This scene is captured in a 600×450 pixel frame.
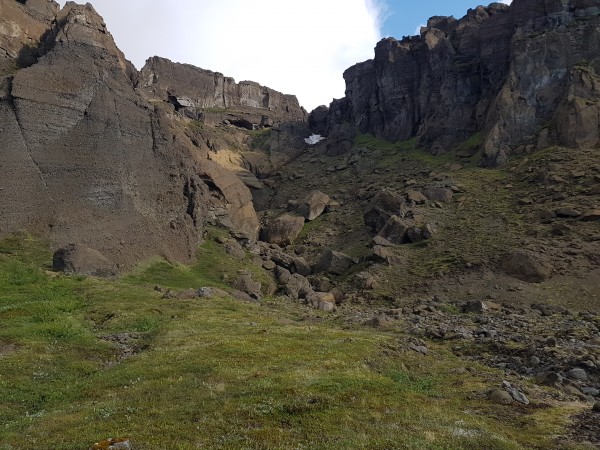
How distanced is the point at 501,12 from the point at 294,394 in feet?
467

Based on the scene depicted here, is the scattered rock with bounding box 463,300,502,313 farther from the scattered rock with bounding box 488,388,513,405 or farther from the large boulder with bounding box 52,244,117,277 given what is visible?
the large boulder with bounding box 52,244,117,277

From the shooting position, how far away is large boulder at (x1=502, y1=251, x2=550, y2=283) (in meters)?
64.7

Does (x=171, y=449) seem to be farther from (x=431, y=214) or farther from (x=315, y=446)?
(x=431, y=214)

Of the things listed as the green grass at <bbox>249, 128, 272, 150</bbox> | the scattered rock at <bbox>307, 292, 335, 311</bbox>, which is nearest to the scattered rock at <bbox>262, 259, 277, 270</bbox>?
the scattered rock at <bbox>307, 292, 335, 311</bbox>

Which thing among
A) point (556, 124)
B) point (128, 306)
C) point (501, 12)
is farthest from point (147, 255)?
point (501, 12)

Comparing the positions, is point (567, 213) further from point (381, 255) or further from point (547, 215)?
point (381, 255)

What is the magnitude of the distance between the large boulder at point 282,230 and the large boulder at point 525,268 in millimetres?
47836

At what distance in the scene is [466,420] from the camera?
57.1 feet

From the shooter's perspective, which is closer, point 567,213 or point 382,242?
point 567,213

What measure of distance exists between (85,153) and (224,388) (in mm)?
57124

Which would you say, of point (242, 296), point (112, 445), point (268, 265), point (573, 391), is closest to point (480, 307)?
point (242, 296)

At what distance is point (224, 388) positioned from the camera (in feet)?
66.1

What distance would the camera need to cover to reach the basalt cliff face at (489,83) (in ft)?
327

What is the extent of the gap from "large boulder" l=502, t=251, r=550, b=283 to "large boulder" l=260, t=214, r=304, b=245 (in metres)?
47.8
